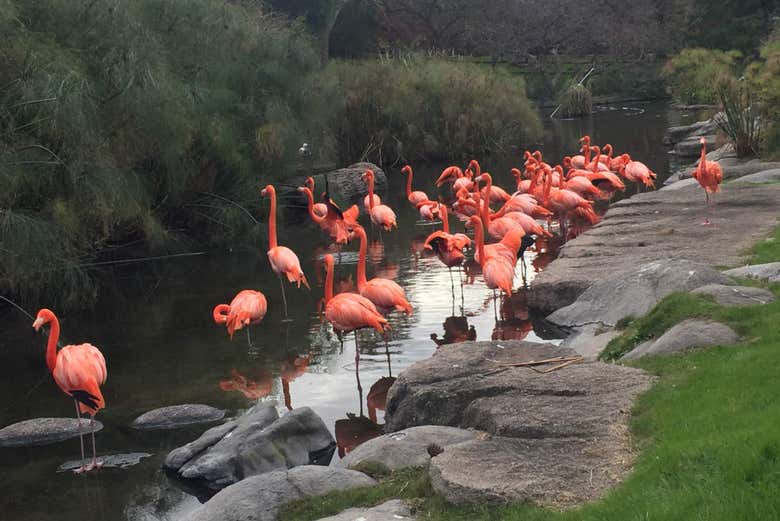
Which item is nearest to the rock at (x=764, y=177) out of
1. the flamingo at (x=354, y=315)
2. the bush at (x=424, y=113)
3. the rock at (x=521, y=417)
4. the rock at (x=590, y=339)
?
the rock at (x=590, y=339)

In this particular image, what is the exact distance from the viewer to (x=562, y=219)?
1453 centimetres

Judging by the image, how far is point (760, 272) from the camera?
314 inches

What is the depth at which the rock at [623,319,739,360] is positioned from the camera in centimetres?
604

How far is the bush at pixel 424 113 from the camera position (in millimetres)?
25328

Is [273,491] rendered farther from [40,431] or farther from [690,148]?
[690,148]

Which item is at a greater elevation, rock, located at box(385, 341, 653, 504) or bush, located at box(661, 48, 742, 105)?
bush, located at box(661, 48, 742, 105)

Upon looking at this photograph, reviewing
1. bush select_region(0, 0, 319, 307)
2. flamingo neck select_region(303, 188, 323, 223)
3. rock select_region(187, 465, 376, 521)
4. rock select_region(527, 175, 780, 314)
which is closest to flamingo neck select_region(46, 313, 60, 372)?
rock select_region(187, 465, 376, 521)

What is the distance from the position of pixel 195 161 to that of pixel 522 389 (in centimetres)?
1111

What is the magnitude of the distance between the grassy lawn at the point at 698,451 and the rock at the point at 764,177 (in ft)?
28.2

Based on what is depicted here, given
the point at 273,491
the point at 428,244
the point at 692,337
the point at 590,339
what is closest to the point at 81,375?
the point at 273,491

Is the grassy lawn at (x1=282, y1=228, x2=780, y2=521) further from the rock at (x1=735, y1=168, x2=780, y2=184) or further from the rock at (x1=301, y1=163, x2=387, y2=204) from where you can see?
the rock at (x1=301, y1=163, x2=387, y2=204)

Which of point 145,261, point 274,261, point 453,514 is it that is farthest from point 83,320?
point 453,514

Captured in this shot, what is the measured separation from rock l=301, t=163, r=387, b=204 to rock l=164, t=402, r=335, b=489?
472 inches

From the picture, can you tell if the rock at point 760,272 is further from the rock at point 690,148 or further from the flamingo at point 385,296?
the rock at point 690,148
